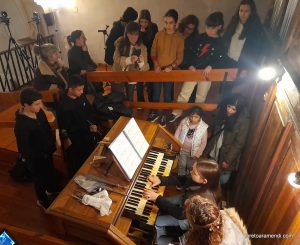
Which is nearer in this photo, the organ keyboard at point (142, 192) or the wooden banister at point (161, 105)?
the organ keyboard at point (142, 192)

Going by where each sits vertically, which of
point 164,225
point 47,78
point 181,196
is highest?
point 47,78

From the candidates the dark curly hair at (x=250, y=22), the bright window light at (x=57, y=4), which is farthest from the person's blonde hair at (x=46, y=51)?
the bright window light at (x=57, y=4)

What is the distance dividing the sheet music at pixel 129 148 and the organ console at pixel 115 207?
0.10 metres

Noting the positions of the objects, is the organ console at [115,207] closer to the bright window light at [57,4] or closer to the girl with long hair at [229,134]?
the girl with long hair at [229,134]

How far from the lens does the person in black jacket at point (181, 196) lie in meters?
2.24

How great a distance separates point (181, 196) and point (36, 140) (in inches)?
64.8

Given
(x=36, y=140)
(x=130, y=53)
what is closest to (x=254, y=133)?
(x=130, y=53)

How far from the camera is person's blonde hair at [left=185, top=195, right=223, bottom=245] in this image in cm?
163

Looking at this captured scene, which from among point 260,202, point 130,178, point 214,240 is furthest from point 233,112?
point 214,240

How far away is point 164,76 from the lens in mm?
3572

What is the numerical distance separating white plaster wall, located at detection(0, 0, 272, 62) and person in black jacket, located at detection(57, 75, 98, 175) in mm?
4035

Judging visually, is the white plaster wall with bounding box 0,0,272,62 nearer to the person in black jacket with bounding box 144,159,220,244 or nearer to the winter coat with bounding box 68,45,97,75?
the winter coat with bounding box 68,45,97,75

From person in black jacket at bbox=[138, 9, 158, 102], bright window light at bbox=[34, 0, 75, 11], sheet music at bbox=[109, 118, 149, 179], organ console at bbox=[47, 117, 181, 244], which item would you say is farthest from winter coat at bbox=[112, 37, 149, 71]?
bright window light at bbox=[34, 0, 75, 11]

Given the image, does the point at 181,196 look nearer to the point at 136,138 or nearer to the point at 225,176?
the point at 136,138
